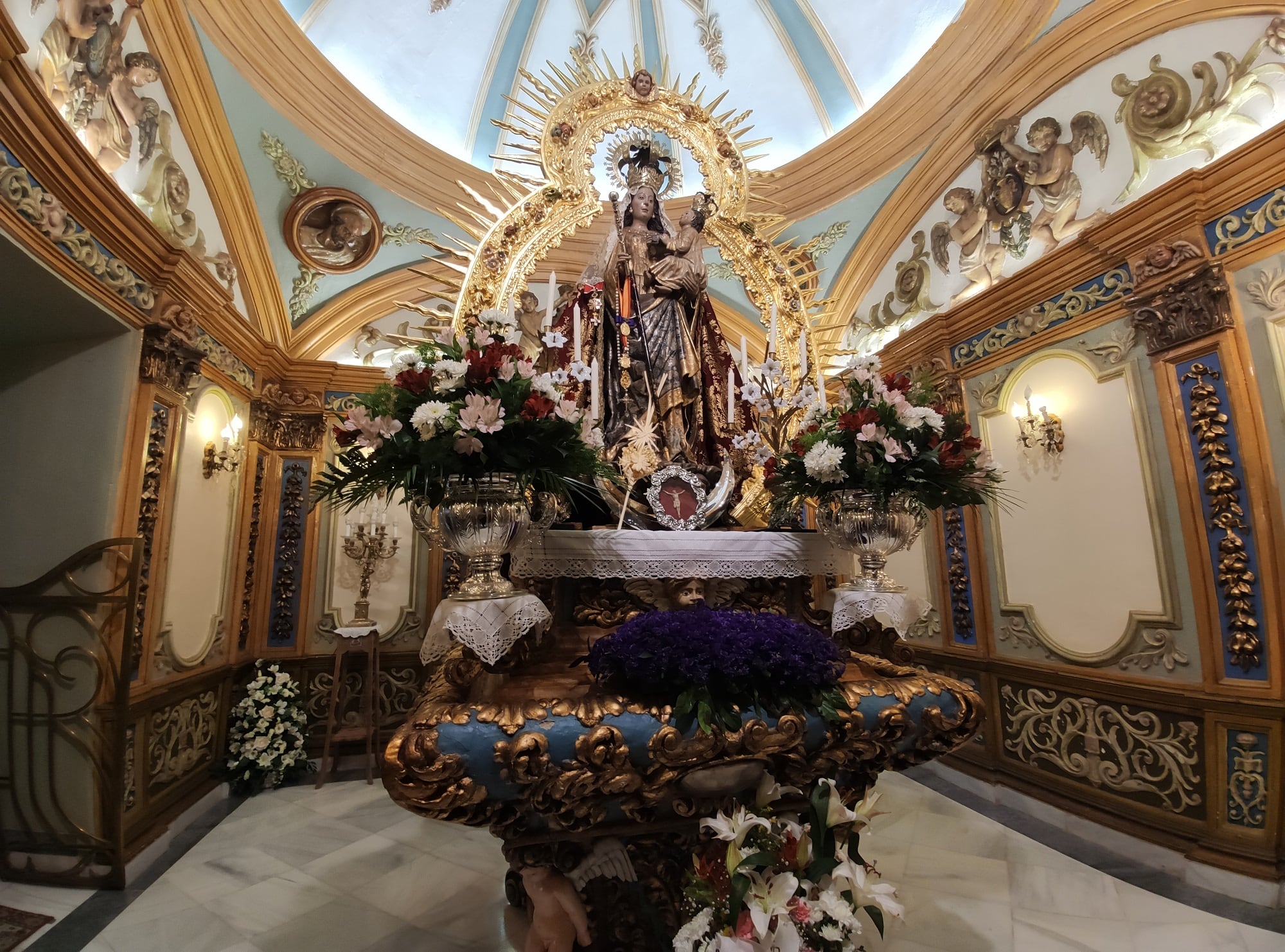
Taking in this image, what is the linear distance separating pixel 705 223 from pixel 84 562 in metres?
4.39

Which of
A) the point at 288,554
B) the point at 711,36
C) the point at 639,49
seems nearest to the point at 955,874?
the point at 288,554

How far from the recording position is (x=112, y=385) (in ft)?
13.5

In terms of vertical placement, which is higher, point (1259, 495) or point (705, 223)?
point (705, 223)

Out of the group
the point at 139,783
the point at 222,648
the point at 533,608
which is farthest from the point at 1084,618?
the point at 222,648

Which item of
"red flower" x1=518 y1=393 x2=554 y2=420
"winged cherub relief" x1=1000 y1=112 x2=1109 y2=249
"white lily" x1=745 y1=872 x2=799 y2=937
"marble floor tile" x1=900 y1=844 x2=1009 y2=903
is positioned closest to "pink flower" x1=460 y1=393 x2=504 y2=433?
"red flower" x1=518 y1=393 x2=554 y2=420

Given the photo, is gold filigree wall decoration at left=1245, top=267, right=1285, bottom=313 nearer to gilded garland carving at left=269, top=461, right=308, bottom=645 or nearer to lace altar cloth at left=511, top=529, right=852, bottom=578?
lace altar cloth at left=511, top=529, right=852, bottom=578

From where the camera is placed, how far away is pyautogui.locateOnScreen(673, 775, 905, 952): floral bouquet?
1.80 m

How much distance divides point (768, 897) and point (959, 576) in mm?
4417

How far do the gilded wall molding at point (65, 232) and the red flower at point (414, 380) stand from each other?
250 centimetres

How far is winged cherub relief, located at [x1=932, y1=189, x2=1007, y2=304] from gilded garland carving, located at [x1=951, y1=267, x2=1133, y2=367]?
49 centimetres

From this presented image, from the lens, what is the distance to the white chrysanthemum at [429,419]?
2.21 m

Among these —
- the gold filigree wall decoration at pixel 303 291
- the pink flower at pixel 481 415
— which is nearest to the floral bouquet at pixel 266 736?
the gold filigree wall decoration at pixel 303 291

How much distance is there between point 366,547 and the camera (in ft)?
21.2

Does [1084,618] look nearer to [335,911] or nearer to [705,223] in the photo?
[705,223]
